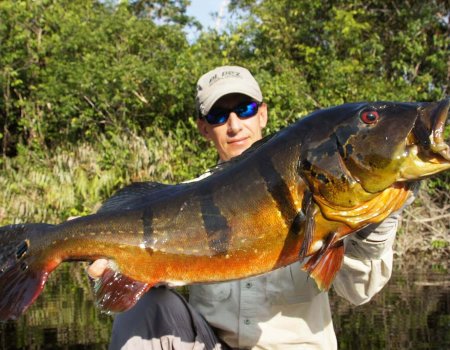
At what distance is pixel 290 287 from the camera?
325cm

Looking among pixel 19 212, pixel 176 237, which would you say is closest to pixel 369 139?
pixel 176 237

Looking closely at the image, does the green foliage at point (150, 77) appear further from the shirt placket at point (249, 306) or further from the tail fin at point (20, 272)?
the tail fin at point (20, 272)

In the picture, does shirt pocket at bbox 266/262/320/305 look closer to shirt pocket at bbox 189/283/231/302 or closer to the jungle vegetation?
shirt pocket at bbox 189/283/231/302

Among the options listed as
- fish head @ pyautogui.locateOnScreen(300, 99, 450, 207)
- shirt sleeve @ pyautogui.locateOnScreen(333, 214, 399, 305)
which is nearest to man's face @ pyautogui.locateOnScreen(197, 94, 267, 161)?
shirt sleeve @ pyautogui.locateOnScreen(333, 214, 399, 305)

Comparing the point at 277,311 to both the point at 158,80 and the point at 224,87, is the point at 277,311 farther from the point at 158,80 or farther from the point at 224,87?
the point at 158,80

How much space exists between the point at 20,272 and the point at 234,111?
5.68 feet

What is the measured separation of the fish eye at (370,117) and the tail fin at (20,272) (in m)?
1.47

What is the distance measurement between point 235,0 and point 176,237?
57.2ft

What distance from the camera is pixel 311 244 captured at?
2.20m

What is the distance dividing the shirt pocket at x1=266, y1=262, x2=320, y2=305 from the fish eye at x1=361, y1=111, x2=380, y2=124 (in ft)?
4.12

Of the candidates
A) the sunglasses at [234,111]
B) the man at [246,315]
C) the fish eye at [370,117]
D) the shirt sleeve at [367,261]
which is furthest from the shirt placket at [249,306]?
the fish eye at [370,117]

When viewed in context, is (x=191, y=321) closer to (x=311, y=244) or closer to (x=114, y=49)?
(x=311, y=244)

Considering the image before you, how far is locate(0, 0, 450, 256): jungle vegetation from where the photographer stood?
1127 cm

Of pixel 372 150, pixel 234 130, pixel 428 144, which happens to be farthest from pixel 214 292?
pixel 428 144
